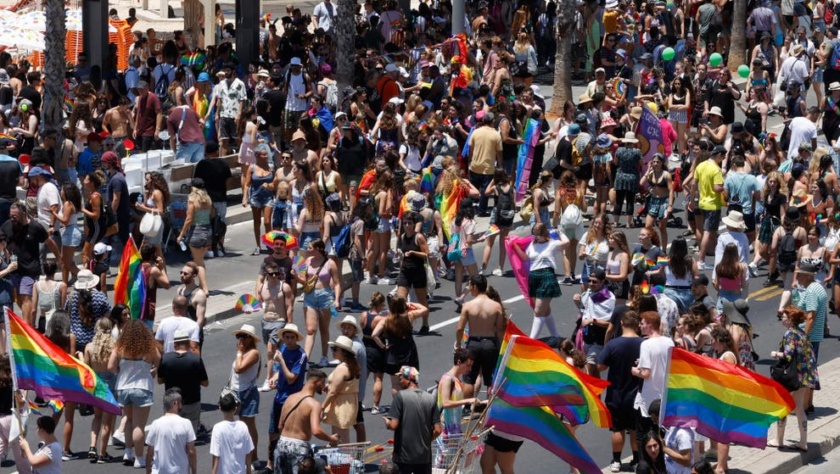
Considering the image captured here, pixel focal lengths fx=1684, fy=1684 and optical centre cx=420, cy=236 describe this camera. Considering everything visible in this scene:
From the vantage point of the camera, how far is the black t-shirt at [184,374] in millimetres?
15134

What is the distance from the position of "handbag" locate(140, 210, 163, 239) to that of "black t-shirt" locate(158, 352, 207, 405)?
19.0ft

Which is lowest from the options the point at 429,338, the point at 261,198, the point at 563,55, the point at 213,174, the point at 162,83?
the point at 429,338

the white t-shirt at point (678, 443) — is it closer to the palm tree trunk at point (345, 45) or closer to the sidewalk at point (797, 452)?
the sidewalk at point (797, 452)

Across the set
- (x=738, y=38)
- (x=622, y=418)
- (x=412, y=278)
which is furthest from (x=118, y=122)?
(x=738, y=38)

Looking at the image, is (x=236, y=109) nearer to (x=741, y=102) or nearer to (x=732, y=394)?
(x=741, y=102)

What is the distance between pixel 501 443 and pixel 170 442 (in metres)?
2.82

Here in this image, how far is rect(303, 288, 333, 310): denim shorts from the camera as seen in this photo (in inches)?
719

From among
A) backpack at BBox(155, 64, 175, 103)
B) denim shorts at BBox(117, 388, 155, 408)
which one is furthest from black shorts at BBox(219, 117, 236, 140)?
denim shorts at BBox(117, 388, 155, 408)

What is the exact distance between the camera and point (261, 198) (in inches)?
894

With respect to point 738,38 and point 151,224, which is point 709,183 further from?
point 738,38

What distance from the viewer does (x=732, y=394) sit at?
560 inches

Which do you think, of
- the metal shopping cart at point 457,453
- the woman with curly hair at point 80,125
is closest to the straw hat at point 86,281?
the metal shopping cart at point 457,453

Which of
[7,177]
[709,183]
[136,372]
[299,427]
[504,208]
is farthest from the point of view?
[709,183]

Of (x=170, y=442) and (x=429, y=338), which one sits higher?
(x=170, y=442)
